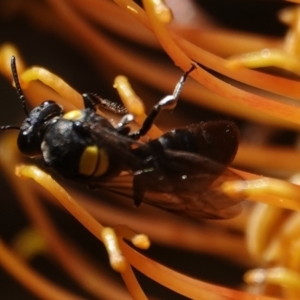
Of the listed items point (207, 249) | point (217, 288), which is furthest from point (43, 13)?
point (217, 288)

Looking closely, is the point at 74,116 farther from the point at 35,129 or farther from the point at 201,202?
the point at 201,202

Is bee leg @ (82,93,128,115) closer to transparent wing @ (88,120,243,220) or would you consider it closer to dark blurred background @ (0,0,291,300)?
transparent wing @ (88,120,243,220)

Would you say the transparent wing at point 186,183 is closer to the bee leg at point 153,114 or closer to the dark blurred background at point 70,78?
the bee leg at point 153,114

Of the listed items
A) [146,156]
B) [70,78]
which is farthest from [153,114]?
[70,78]

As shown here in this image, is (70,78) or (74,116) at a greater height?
(70,78)

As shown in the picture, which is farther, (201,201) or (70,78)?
(70,78)

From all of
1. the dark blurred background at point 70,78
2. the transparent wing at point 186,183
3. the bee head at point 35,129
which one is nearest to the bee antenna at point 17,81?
the bee head at point 35,129

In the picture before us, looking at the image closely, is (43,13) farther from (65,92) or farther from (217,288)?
(217,288)

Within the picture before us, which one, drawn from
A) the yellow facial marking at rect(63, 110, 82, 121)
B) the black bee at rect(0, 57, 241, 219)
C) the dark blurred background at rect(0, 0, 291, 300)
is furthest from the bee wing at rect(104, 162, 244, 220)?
the dark blurred background at rect(0, 0, 291, 300)
